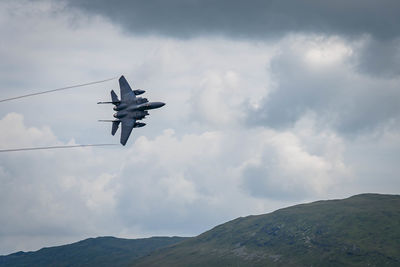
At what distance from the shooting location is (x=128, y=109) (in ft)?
363

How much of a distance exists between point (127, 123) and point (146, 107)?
5.66 meters

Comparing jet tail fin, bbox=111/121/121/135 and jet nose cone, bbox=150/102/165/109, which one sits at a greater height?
jet nose cone, bbox=150/102/165/109

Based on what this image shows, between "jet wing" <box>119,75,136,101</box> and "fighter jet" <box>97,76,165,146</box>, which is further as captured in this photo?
"jet wing" <box>119,75,136,101</box>

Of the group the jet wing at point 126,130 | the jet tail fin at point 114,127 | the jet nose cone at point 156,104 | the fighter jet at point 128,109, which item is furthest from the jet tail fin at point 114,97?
the jet nose cone at point 156,104

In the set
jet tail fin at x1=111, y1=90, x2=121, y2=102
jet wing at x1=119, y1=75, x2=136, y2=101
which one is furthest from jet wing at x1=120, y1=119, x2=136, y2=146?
jet tail fin at x1=111, y1=90, x2=121, y2=102

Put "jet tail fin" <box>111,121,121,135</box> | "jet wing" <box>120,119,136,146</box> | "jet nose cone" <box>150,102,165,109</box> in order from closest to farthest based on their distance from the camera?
"jet nose cone" <box>150,102,165,109</box> → "jet wing" <box>120,119,136,146</box> → "jet tail fin" <box>111,121,121,135</box>

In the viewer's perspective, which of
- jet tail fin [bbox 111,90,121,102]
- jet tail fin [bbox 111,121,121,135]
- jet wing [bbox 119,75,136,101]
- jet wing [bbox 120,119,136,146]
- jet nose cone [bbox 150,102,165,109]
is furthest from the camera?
jet tail fin [bbox 111,90,121,102]

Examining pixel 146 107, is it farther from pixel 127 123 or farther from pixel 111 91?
pixel 111 91

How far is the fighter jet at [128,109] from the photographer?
109m

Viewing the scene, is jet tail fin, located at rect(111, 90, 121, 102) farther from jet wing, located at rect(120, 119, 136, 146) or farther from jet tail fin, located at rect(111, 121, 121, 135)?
jet wing, located at rect(120, 119, 136, 146)

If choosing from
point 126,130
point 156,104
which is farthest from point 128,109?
point 156,104

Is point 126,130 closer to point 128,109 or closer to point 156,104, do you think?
point 128,109

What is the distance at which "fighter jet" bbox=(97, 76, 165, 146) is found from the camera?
4286 inches

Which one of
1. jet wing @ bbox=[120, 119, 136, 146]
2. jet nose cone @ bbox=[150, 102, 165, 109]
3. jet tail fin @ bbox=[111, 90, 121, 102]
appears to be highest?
jet tail fin @ bbox=[111, 90, 121, 102]
